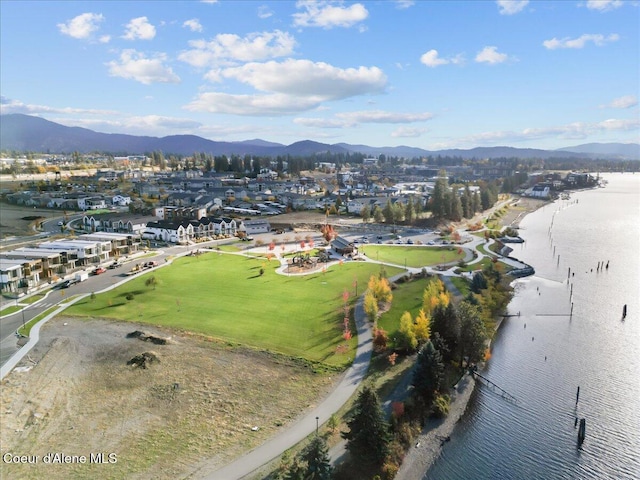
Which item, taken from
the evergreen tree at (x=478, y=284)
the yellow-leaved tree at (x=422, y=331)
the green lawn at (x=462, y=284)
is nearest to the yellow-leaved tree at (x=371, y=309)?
the yellow-leaved tree at (x=422, y=331)

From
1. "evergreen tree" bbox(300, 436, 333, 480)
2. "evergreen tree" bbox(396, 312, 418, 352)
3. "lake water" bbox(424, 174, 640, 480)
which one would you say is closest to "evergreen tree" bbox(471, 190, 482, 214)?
"lake water" bbox(424, 174, 640, 480)

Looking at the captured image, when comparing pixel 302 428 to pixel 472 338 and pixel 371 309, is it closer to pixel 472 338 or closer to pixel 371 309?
pixel 472 338

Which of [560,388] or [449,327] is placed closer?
[560,388]

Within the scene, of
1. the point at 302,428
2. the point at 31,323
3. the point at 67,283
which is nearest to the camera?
the point at 302,428

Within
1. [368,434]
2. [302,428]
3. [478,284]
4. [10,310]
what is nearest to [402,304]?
[478,284]

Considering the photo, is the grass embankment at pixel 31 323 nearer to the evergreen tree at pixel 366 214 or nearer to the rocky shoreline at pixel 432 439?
the rocky shoreline at pixel 432 439

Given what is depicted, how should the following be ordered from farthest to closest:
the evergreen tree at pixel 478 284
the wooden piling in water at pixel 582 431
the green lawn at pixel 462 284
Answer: the green lawn at pixel 462 284 < the evergreen tree at pixel 478 284 < the wooden piling in water at pixel 582 431

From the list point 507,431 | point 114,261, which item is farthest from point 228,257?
point 507,431

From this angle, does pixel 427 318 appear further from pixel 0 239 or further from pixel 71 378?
pixel 0 239
